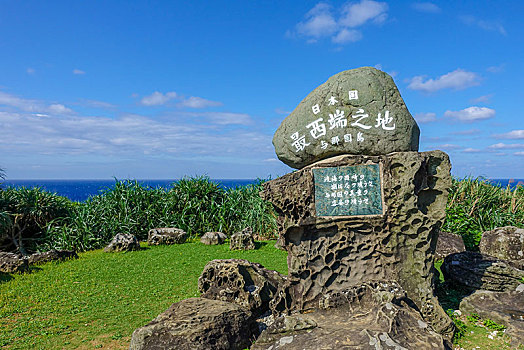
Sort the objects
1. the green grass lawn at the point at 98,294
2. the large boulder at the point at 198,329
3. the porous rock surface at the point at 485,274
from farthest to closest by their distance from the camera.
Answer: the porous rock surface at the point at 485,274 → the green grass lawn at the point at 98,294 → the large boulder at the point at 198,329

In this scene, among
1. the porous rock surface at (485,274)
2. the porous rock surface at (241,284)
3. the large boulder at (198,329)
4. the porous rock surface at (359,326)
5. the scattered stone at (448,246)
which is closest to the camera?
the porous rock surface at (359,326)

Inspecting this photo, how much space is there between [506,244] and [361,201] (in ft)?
13.3

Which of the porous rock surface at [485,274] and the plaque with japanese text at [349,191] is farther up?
the plaque with japanese text at [349,191]

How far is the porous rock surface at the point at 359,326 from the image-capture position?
9.93 ft

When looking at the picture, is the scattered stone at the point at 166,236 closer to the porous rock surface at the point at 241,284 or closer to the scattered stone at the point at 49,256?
the scattered stone at the point at 49,256

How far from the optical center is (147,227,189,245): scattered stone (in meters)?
8.97

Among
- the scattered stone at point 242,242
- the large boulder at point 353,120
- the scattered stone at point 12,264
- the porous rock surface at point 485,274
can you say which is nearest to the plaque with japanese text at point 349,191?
the large boulder at point 353,120

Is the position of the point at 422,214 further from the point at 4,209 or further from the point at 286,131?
the point at 4,209

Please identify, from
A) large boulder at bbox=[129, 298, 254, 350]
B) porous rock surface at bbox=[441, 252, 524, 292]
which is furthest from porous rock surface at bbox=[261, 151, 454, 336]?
porous rock surface at bbox=[441, 252, 524, 292]

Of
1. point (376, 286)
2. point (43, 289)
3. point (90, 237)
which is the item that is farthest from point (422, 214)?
point (90, 237)

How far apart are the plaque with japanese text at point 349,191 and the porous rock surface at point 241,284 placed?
1.16 meters

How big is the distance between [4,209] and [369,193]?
26.9 ft

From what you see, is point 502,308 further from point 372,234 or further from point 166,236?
point 166,236

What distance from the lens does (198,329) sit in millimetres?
3418
